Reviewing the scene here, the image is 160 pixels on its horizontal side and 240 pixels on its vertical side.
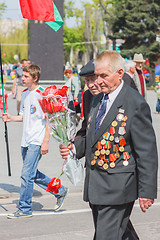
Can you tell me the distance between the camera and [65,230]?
5742 millimetres

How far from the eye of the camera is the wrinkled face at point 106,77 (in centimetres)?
379

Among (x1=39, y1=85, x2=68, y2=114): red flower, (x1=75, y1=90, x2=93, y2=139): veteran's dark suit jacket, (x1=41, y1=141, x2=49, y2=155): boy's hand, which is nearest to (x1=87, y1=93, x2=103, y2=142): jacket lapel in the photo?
Result: (x1=75, y1=90, x2=93, y2=139): veteran's dark suit jacket

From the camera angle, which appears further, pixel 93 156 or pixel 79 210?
pixel 79 210

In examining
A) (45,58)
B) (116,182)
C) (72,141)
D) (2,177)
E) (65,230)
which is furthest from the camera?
(45,58)

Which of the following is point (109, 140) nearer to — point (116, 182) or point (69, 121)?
point (116, 182)

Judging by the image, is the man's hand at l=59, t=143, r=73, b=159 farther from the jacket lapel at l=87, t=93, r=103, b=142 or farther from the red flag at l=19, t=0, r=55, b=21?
the red flag at l=19, t=0, r=55, b=21

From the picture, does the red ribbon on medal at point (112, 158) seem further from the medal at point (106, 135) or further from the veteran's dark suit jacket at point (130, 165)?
the medal at point (106, 135)

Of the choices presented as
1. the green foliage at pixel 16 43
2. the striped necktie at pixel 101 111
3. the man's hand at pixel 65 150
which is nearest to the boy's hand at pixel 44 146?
the man's hand at pixel 65 150

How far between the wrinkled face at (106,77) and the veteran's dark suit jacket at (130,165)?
3.4 inches

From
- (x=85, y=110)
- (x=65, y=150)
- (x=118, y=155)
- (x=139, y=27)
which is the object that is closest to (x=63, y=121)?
(x=85, y=110)

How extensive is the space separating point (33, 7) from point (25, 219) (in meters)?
2.97

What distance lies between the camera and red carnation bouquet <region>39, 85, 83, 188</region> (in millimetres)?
4227

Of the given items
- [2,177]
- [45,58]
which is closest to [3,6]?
[45,58]

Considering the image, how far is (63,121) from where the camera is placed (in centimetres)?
442
